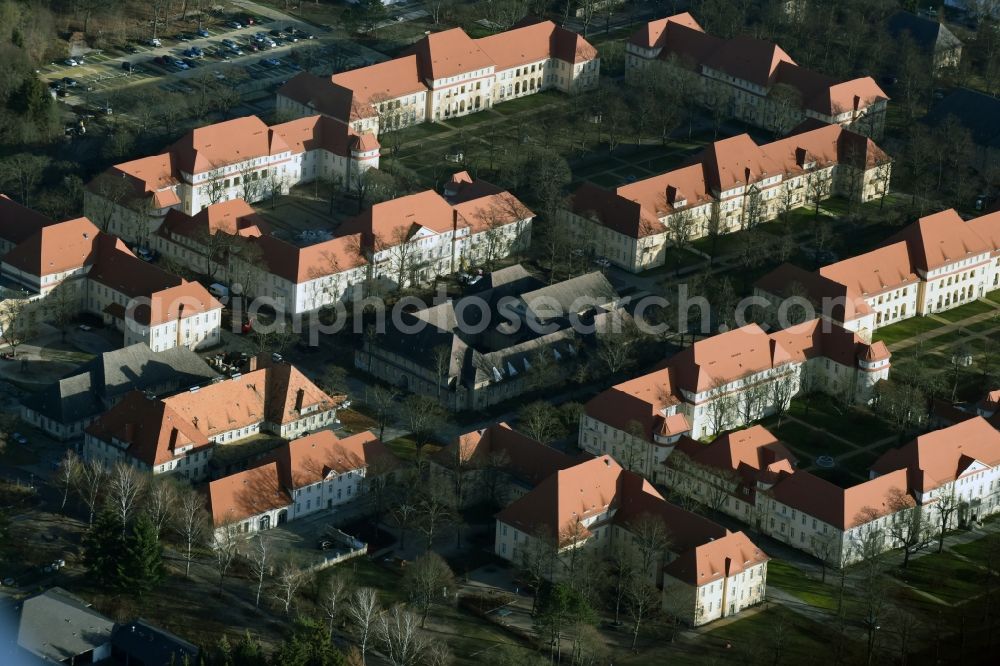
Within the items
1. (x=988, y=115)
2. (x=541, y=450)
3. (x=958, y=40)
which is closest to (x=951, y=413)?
(x=541, y=450)

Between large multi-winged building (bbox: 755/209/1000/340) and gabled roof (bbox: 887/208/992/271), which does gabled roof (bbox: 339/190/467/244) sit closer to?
large multi-winged building (bbox: 755/209/1000/340)

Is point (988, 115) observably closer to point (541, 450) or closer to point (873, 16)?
point (873, 16)

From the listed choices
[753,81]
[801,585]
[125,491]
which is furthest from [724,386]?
[753,81]

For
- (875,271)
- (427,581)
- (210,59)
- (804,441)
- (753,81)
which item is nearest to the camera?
(427,581)

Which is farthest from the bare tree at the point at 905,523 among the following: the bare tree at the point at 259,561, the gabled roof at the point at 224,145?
the gabled roof at the point at 224,145

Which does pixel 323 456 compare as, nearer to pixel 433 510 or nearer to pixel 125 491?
pixel 433 510

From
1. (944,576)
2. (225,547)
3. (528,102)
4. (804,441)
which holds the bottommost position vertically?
(528,102)

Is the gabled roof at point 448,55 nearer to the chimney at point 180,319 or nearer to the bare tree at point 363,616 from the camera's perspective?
the chimney at point 180,319
